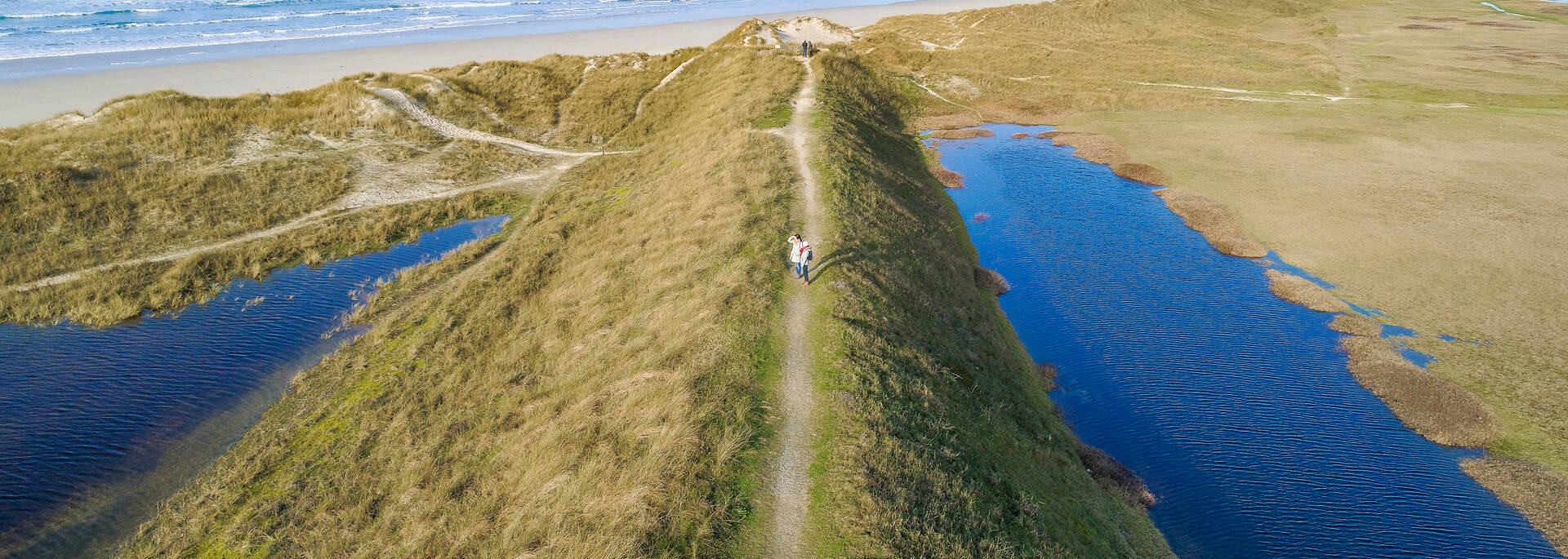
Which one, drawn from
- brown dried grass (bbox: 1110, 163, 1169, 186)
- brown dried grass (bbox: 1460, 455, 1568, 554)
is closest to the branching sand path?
brown dried grass (bbox: 1110, 163, 1169, 186)

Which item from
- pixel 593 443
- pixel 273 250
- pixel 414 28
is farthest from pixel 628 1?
pixel 593 443

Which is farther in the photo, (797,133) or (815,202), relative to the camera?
(797,133)

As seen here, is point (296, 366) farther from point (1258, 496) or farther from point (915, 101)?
point (915, 101)

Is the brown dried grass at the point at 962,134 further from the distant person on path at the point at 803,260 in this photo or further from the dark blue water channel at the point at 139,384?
the dark blue water channel at the point at 139,384

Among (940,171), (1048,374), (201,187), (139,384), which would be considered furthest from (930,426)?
(201,187)

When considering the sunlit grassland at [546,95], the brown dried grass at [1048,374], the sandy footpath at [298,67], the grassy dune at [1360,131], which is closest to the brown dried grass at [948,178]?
the grassy dune at [1360,131]

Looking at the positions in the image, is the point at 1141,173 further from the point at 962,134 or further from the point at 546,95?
the point at 546,95
